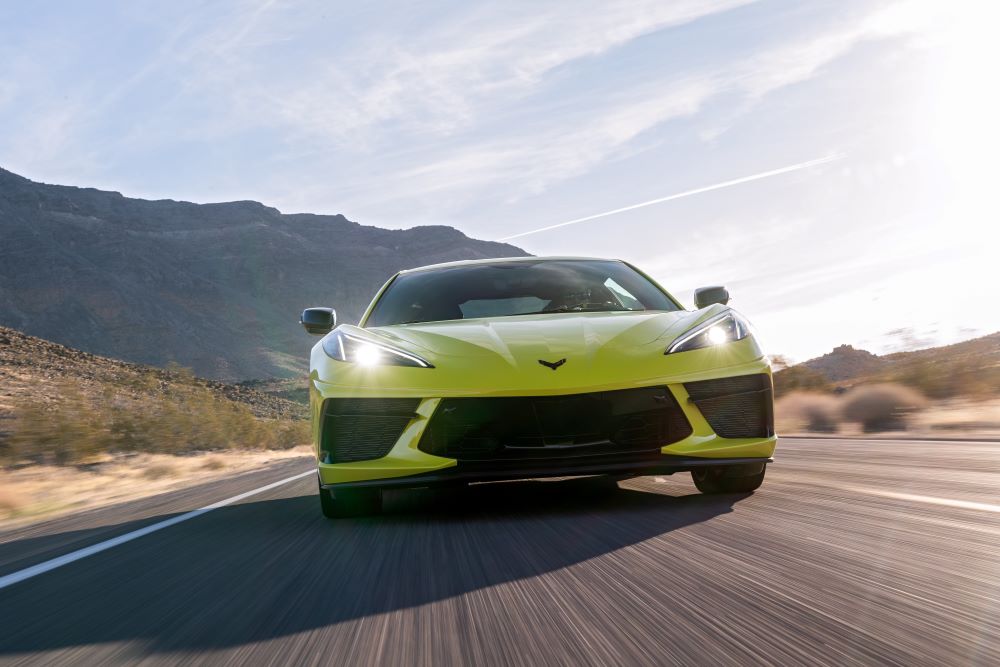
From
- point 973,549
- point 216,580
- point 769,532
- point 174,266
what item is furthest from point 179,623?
point 174,266

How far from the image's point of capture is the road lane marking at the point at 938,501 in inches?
166

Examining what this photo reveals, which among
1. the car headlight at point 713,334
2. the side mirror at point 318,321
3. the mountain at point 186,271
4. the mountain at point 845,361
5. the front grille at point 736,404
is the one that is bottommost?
the front grille at point 736,404

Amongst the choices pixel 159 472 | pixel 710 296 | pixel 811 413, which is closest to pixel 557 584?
pixel 710 296

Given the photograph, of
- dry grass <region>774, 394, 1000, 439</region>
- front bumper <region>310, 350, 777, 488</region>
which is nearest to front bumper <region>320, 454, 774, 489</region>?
front bumper <region>310, 350, 777, 488</region>

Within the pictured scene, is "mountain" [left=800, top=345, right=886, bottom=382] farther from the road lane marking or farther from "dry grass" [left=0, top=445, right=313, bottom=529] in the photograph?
the road lane marking

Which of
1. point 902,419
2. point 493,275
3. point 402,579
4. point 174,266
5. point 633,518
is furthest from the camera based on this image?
point 174,266

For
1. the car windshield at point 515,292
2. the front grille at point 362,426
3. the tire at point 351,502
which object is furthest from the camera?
the car windshield at point 515,292

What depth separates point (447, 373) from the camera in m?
4.52

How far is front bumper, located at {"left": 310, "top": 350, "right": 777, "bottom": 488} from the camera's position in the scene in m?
4.33

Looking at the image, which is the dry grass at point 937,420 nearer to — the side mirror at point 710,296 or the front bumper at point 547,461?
the side mirror at point 710,296

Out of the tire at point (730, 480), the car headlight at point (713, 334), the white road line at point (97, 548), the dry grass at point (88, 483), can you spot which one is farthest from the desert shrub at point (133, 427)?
the car headlight at point (713, 334)

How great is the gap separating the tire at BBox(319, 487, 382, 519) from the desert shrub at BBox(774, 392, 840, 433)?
1114cm

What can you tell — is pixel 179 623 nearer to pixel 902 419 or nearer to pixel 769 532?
pixel 769 532

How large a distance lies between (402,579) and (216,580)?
31.4 inches
